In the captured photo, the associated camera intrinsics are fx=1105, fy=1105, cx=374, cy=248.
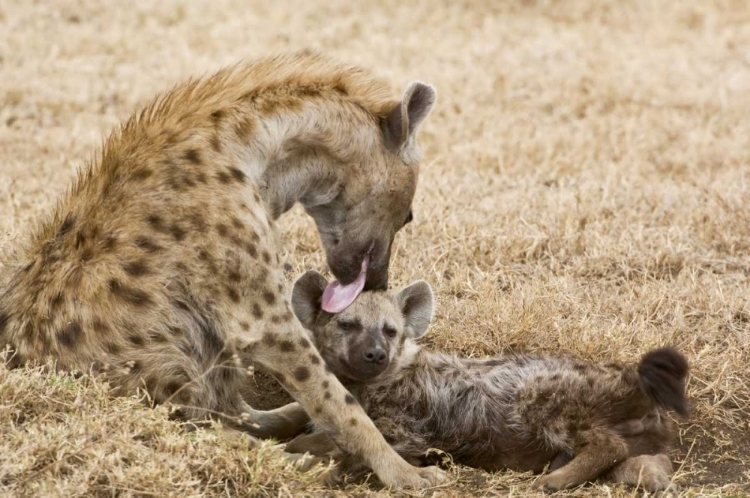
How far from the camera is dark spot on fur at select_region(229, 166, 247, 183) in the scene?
3701 millimetres

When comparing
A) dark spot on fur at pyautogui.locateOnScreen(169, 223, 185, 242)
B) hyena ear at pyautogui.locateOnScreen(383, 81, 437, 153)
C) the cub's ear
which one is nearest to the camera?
dark spot on fur at pyautogui.locateOnScreen(169, 223, 185, 242)

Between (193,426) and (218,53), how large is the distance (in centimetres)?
568

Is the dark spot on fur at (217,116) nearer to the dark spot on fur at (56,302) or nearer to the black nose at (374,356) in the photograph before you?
the dark spot on fur at (56,302)

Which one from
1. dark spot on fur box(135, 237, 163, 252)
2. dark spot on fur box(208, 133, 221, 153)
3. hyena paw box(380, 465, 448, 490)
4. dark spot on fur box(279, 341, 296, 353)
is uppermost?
dark spot on fur box(208, 133, 221, 153)

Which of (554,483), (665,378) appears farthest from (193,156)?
(665,378)

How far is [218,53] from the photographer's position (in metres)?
8.79

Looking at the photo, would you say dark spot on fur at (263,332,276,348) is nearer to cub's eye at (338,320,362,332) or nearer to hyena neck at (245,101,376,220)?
hyena neck at (245,101,376,220)

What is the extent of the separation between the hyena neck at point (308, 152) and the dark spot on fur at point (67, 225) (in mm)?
641

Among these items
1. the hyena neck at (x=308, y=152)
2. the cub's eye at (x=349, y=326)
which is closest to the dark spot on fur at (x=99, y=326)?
the hyena neck at (x=308, y=152)

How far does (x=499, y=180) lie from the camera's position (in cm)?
638

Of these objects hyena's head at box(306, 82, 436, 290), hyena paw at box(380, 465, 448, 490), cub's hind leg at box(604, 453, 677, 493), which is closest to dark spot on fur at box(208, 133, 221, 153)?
hyena's head at box(306, 82, 436, 290)

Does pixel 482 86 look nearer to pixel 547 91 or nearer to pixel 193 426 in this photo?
pixel 547 91

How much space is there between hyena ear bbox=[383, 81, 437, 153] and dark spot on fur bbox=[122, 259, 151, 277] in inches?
40.5

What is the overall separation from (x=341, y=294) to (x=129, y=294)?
39.0 inches
